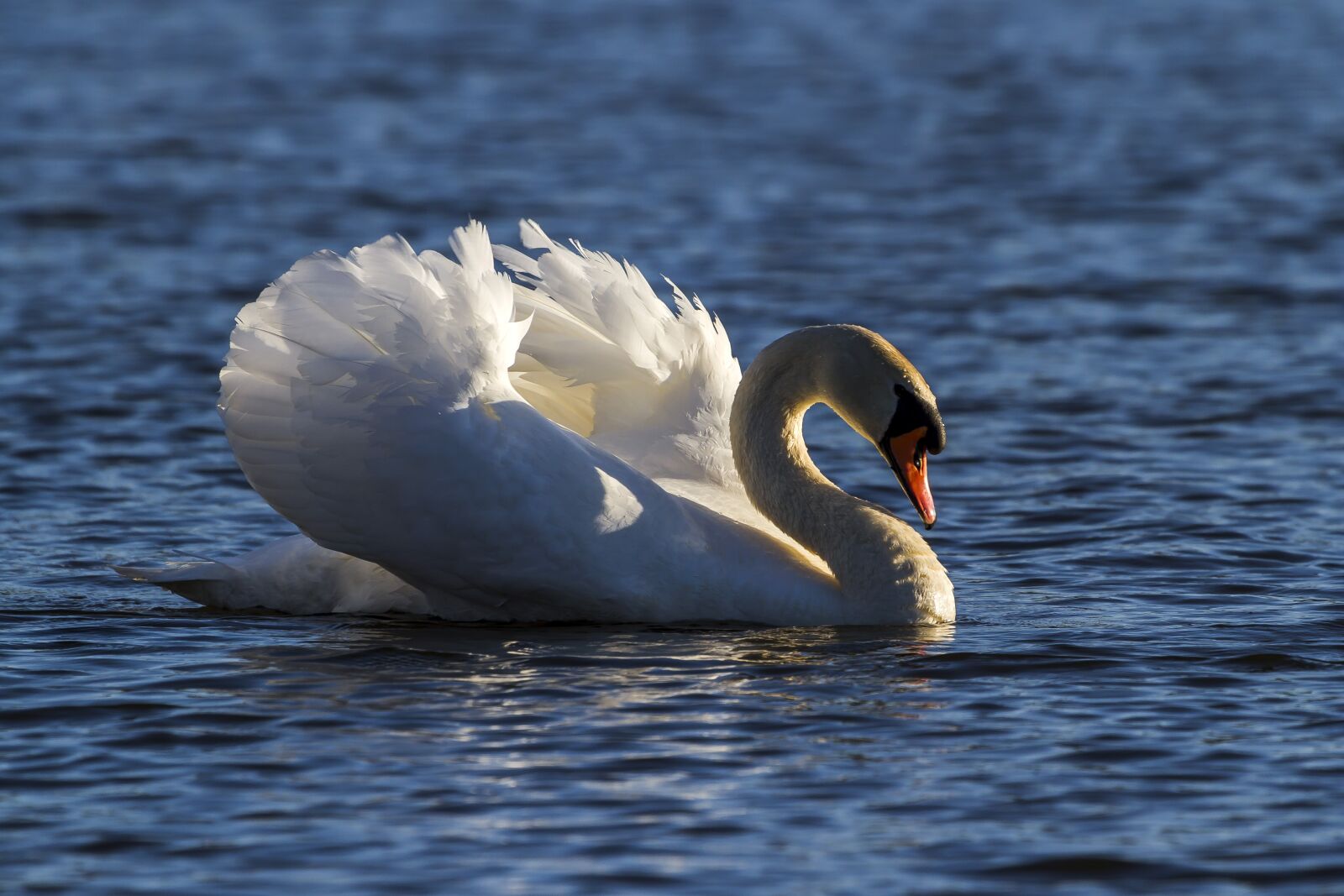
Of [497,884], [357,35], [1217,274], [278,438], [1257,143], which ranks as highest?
[357,35]

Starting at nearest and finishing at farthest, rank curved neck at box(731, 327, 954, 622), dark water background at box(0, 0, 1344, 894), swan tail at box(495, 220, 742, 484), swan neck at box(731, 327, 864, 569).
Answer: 1. dark water background at box(0, 0, 1344, 894)
2. curved neck at box(731, 327, 954, 622)
3. swan neck at box(731, 327, 864, 569)
4. swan tail at box(495, 220, 742, 484)

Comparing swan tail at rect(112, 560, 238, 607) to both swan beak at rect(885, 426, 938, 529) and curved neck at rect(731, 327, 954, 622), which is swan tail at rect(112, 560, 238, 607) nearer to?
curved neck at rect(731, 327, 954, 622)

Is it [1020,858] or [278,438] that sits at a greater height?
[278,438]

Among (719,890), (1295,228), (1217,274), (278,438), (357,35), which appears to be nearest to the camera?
(719,890)

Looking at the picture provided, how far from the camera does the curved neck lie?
29.9 feet

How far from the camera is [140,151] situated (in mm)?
22297

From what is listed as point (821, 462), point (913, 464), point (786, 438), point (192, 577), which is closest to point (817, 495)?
point (786, 438)

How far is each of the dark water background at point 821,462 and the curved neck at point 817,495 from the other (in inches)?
8.7

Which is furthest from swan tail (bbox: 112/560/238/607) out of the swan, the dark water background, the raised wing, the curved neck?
the curved neck

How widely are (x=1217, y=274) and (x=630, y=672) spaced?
33.5ft

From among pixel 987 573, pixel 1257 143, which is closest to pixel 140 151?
pixel 1257 143

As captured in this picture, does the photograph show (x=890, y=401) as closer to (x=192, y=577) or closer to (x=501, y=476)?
(x=501, y=476)

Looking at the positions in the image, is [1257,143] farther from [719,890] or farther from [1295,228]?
[719,890]

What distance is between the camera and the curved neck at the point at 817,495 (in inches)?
359
